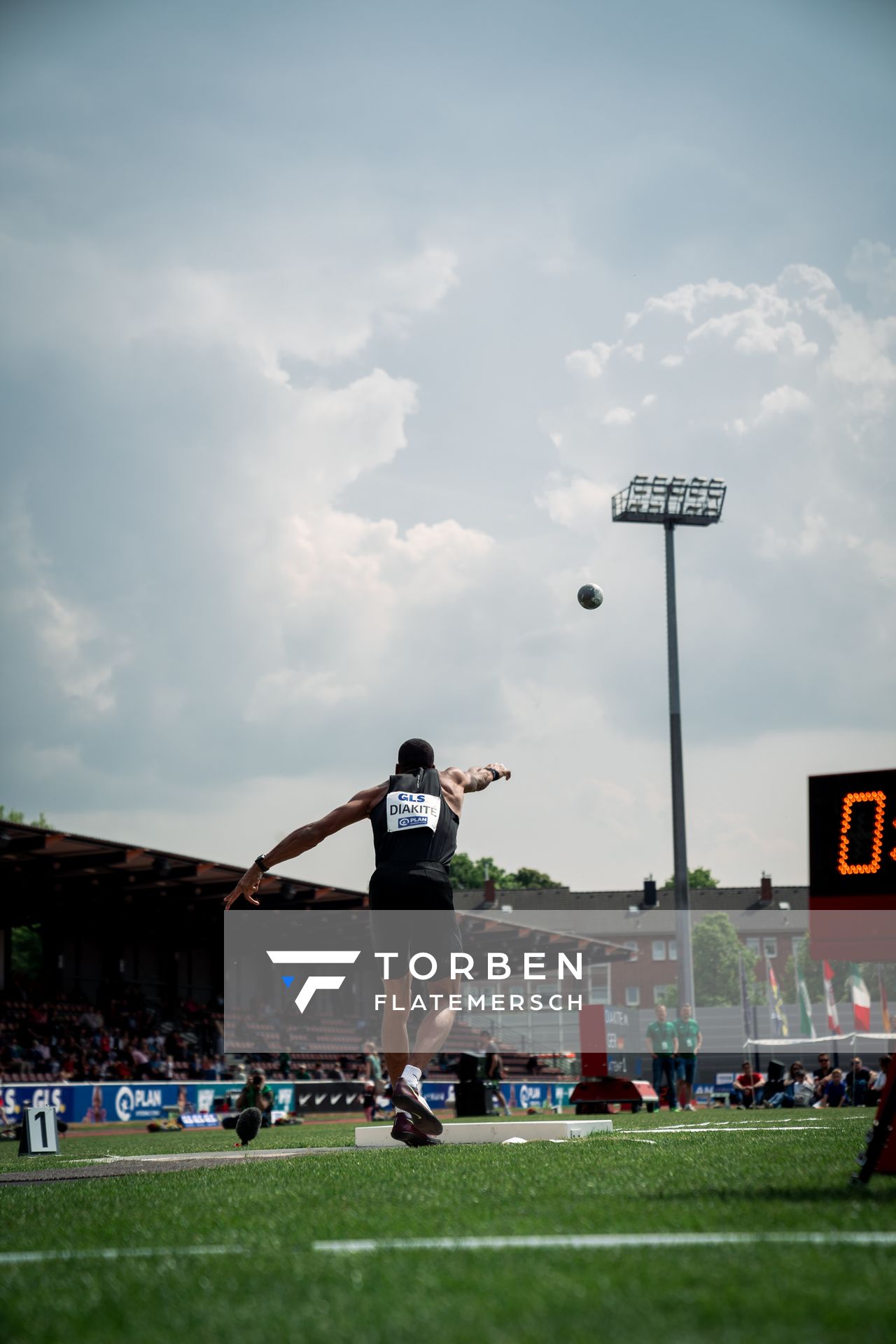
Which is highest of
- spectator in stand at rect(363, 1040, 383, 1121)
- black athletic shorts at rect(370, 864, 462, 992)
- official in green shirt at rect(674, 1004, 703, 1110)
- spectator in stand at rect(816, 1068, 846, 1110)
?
black athletic shorts at rect(370, 864, 462, 992)

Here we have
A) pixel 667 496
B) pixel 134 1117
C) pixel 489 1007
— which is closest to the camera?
pixel 134 1117

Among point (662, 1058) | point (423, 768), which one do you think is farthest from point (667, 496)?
point (423, 768)

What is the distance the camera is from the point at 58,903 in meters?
41.9

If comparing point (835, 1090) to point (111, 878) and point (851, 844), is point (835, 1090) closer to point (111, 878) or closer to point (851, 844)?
point (851, 844)

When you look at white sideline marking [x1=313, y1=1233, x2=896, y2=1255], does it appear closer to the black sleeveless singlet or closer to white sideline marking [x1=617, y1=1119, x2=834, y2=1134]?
the black sleeveless singlet

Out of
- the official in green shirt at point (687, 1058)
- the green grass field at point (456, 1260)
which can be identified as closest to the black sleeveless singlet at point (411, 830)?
the green grass field at point (456, 1260)

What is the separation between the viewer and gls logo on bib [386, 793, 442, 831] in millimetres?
7129

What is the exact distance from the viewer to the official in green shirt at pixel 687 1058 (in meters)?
21.1

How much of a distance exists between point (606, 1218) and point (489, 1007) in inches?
2355

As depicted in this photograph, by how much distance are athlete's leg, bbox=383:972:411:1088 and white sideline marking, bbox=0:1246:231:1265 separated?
3.70 meters

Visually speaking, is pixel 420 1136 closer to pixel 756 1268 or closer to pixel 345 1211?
pixel 345 1211

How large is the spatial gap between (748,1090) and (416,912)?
22293 mm

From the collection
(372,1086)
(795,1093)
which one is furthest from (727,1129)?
(372,1086)

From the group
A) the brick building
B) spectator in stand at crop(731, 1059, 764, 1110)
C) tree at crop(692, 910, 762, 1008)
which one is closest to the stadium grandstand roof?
spectator in stand at crop(731, 1059, 764, 1110)
